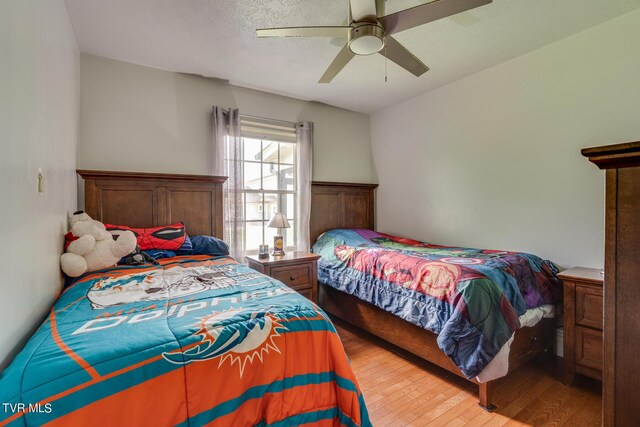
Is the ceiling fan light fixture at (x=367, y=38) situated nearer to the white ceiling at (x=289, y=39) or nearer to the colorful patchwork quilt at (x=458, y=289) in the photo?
the white ceiling at (x=289, y=39)

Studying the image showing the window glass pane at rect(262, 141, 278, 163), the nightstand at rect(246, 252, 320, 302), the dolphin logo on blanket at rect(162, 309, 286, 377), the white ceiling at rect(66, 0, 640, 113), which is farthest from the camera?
the window glass pane at rect(262, 141, 278, 163)

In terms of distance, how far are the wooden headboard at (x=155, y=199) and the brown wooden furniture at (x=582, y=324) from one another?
2.91m

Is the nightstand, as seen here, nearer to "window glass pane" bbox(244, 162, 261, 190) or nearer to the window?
the window

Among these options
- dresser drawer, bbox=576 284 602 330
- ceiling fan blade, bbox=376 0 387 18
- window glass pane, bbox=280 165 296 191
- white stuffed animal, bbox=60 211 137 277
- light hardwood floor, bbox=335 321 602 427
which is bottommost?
light hardwood floor, bbox=335 321 602 427

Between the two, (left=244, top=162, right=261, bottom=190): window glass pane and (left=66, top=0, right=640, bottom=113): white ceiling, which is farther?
(left=244, top=162, right=261, bottom=190): window glass pane

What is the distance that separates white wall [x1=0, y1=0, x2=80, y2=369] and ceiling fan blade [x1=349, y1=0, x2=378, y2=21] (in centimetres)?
140

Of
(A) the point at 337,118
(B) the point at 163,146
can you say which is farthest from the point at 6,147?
(A) the point at 337,118

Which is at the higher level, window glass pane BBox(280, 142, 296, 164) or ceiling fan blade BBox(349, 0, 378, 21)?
ceiling fan blade BBox(349, 0, 378, 21)

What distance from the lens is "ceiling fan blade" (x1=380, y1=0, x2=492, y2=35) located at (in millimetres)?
1383

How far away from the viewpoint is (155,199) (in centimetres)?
265

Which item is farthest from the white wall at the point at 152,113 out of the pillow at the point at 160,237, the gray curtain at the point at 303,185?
the pillow at the point at 160,237

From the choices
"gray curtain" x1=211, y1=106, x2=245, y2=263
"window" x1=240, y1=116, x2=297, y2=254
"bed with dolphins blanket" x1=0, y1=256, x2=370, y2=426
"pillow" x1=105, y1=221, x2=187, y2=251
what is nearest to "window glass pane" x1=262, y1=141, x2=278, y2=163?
"window" x1=240, y1=116, x2=297, y2=254

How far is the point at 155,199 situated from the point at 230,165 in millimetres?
773

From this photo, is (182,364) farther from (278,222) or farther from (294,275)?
(278,222)
